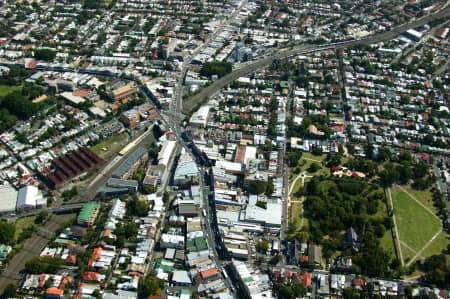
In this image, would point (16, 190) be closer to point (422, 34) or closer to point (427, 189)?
point (427, 189)

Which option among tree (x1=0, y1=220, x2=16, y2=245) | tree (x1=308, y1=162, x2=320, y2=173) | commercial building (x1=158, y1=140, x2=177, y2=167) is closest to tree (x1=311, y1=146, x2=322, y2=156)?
tree (x1=308, y1=162, x2=320, y2=173)

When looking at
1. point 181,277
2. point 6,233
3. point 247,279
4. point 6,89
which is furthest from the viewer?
point 6,89

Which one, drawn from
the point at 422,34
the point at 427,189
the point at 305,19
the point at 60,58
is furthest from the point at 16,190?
the point at 422,34

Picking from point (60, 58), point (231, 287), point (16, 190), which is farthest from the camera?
point (60, 58)

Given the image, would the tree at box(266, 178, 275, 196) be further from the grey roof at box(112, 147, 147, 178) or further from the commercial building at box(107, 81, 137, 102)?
the commercial building at box(107, 81, 137, 102)

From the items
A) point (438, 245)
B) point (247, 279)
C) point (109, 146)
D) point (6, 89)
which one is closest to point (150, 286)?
point (247, 279)

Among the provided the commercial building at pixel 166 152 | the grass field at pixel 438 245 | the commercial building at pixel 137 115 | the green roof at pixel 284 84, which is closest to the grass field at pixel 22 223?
the commercial building at pixel 166 152

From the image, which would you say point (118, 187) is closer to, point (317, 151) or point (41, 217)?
point (41, 217)
